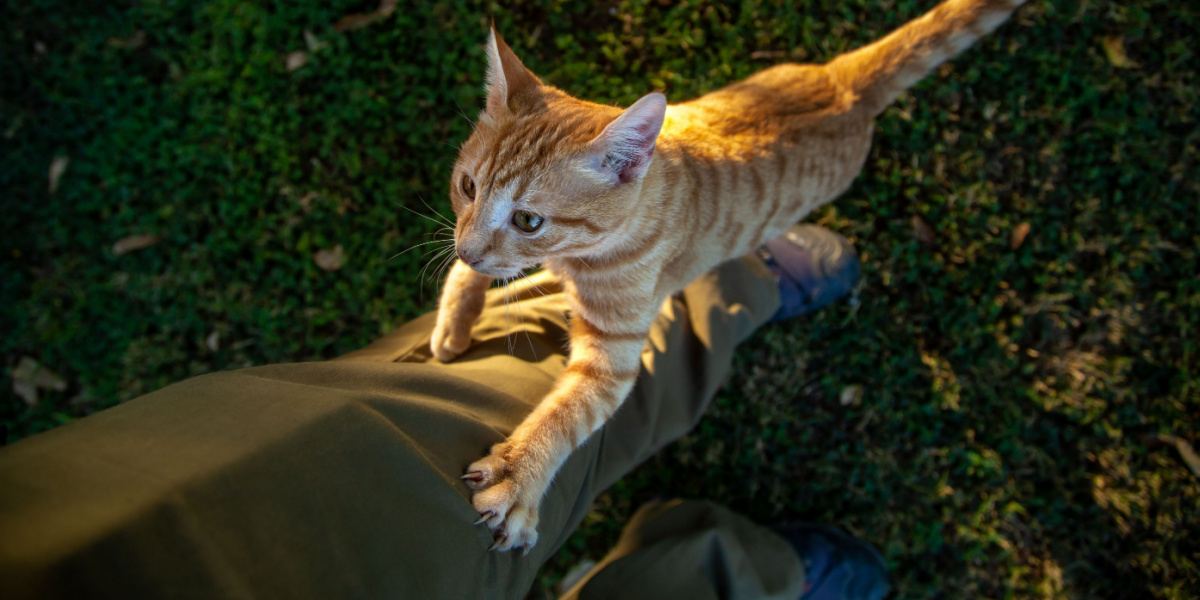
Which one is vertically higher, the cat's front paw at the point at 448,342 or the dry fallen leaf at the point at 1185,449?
the cat's front paw at the point at 448,342

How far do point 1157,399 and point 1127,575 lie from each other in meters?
0.90

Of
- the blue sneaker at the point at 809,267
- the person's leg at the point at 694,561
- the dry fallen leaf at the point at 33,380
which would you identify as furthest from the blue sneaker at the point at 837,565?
the dry fallen leaf at the point at 33,380

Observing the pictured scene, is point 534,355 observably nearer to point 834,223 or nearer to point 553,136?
point 553,136

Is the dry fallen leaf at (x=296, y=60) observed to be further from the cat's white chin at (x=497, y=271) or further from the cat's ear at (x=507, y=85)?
the cat's white chin at (x=497, y=271)

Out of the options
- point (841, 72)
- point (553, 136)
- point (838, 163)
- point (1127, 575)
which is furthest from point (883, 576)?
point (553, 136)

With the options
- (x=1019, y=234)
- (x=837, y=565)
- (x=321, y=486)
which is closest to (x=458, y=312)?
(x=321, y=486)

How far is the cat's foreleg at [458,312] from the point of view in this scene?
2.36 metres

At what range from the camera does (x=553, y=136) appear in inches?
76.1

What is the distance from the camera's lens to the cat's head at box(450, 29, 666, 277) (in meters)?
1.90

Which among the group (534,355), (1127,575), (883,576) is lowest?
(1127,575)

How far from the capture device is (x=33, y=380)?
11.6 feet

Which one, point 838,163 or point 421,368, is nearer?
point 421,368

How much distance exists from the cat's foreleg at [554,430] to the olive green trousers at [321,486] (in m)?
0.06

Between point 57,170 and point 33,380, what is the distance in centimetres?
125
